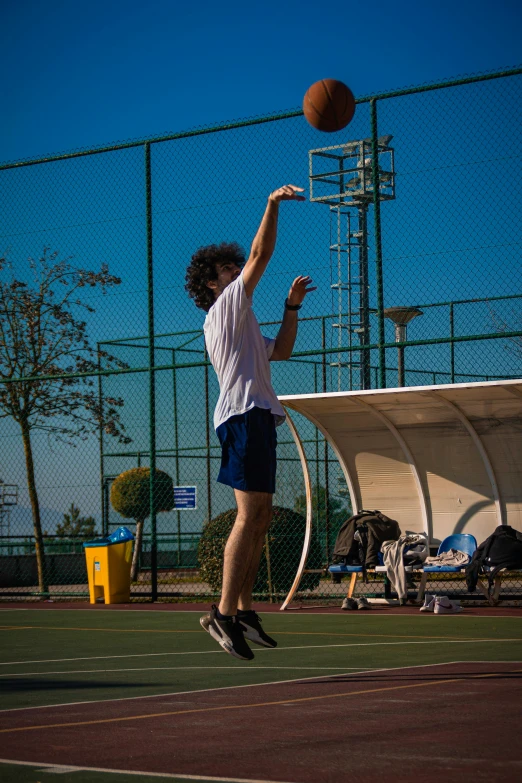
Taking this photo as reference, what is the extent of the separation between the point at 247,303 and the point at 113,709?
6.44ft

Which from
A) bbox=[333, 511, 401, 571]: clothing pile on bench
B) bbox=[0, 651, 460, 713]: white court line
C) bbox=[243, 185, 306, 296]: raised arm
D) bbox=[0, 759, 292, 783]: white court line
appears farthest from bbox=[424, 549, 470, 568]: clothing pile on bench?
bbox=[0, 759, 292, 783]: white court line

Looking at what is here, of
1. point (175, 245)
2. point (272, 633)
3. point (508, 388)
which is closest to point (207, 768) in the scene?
point (272, 633)

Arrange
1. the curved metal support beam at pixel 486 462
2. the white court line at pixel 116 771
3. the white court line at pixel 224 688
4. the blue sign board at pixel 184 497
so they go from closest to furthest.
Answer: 1. the white court line at pixel 116 771
2. the white court line at pixel 224 688
3. the curved metal support beam at pixel 486 462
4. the blue sign board at pixel 184 497

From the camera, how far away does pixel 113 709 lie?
439cm

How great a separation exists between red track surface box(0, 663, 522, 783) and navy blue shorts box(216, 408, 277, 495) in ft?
2.95

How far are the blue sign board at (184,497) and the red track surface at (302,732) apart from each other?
911 centimetres

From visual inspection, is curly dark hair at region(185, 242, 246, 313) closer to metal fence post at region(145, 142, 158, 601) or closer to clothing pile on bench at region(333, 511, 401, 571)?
clothing pile on bench at region(333, 511, 401, 571)

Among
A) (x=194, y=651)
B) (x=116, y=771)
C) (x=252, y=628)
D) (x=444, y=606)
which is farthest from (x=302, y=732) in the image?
(x=444, y=606)

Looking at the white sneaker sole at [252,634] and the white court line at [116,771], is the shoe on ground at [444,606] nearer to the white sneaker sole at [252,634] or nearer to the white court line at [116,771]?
the white sneaker sole at [252,634]

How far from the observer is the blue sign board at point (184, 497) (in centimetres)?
1411

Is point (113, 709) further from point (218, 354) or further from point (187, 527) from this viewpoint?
point (187, 527)

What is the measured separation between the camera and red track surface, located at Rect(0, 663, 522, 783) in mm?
3123

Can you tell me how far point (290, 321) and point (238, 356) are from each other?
0.41 meters

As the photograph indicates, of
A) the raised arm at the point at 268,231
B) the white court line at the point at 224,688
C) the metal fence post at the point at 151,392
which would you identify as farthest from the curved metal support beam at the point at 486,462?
the raised arm at the point at 268,231
